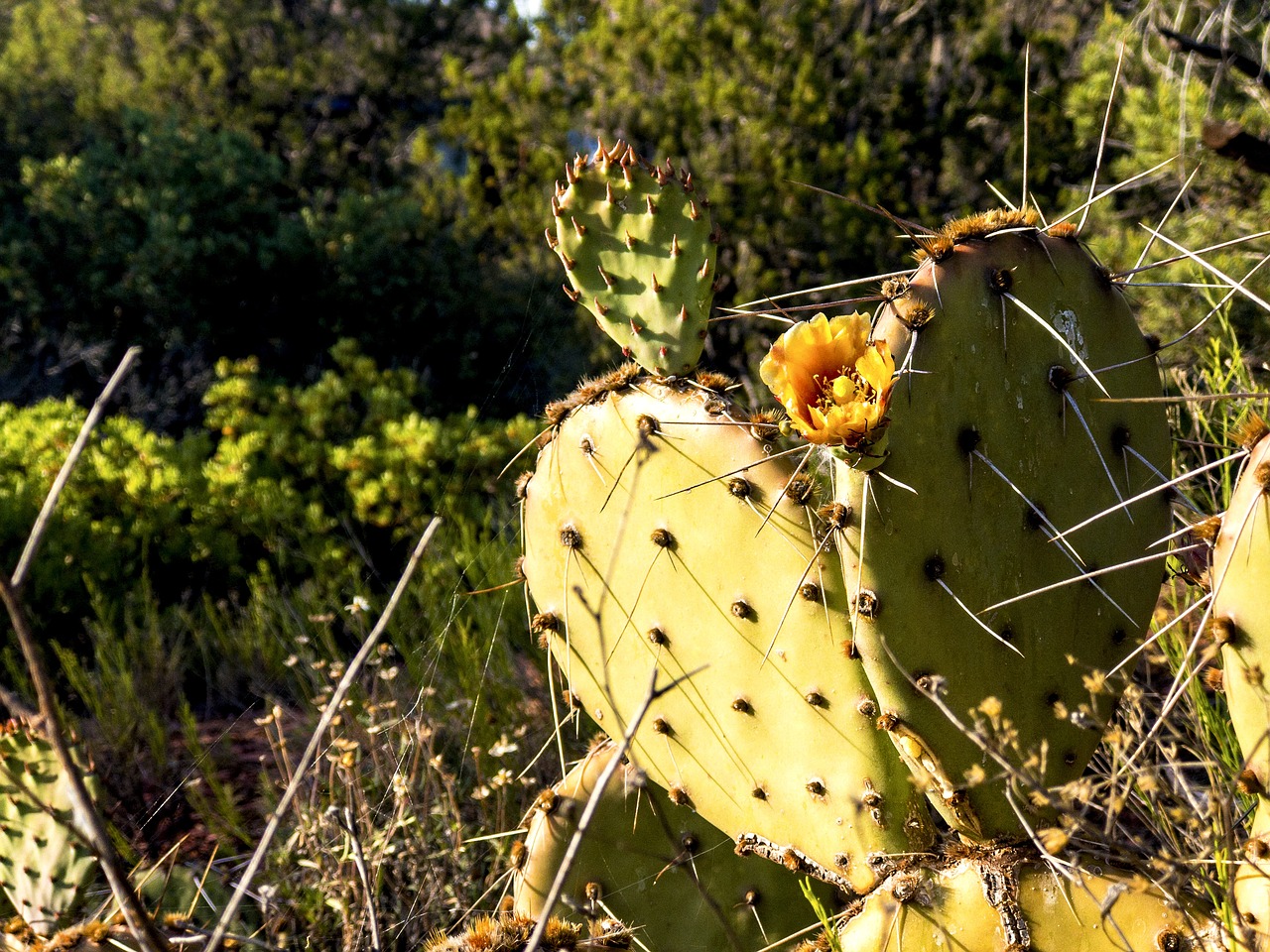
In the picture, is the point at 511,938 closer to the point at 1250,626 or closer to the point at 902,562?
the point at 902,562

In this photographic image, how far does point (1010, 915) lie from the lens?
1.34m

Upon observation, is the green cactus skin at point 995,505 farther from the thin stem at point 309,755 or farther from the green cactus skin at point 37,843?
the green cactus skin at point 37,843

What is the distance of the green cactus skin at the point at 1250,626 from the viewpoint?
1.12 m

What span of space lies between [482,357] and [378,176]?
Result: 2931 millimetres

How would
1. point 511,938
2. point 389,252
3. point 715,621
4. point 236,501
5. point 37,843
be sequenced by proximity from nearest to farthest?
point 511,938 → point 715,621 → point 37,843 → point 236,501 → point 389,252

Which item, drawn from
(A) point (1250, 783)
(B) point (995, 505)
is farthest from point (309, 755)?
(A) point (1250, 783)

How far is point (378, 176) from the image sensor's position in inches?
346

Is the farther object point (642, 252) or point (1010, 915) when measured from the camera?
point (642, 252)

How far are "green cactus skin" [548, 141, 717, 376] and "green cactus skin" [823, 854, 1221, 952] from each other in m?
0.77

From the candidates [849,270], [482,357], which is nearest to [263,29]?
[482,357]

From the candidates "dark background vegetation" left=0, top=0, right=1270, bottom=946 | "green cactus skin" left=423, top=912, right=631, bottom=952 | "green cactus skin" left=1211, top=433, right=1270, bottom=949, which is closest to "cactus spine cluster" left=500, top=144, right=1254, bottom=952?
"green cactus skin" left=1211, top=433, right=1270, bottom=949

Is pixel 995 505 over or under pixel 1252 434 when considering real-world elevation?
under

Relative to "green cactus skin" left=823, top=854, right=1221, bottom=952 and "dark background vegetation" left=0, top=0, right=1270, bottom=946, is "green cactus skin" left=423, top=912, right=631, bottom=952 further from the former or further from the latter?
"dark background vegetation" left=0, top=0, right=1270, bottom=946

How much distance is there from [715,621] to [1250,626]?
2.21 ft
